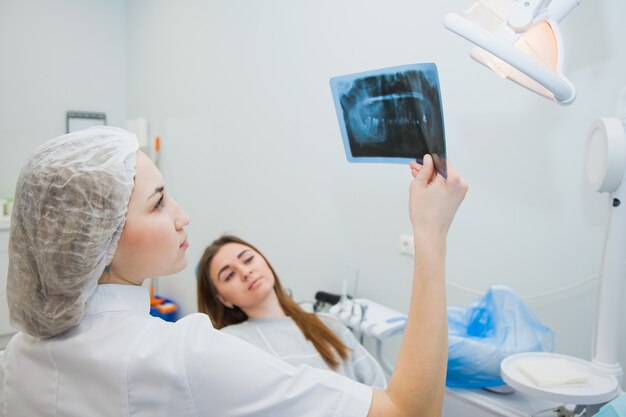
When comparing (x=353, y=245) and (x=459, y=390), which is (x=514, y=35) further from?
(x=353, y=245)

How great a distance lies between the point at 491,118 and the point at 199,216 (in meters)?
2.06

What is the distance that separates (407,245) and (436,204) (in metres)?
1.09

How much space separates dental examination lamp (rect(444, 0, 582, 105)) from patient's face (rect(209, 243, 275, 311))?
1016 mm

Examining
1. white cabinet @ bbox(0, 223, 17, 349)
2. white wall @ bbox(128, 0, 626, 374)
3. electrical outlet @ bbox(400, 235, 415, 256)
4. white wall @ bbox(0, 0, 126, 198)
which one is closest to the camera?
white wall @ bbox(128, 0, 626, 374)

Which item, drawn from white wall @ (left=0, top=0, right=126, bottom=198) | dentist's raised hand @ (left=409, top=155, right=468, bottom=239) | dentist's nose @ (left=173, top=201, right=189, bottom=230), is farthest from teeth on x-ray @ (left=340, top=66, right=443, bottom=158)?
white wall @ (left=0, top=0, right=126, bottom=198)

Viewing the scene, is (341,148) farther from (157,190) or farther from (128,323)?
(128,323)

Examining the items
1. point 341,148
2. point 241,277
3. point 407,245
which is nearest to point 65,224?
point 241,277

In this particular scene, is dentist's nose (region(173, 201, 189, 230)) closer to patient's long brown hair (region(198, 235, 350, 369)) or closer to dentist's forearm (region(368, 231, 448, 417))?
dentist's forearm (region(368, 231, 448, 417))

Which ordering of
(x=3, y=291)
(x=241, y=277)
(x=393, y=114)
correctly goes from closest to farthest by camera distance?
(x=393, y=114) → (x=241, y=277) → (x=3, y=291)

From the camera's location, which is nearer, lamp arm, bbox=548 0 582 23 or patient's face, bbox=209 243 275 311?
lamp arm, bbox=548 0 582 23

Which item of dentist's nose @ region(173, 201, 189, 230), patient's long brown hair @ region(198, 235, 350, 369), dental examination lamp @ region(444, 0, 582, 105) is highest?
dental examination lamp @ region(444, 0, 582, 105)

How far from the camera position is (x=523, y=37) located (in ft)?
3.86

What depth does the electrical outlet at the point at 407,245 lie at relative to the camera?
198 centimetres

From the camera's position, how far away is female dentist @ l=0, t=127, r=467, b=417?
0.79 meters
